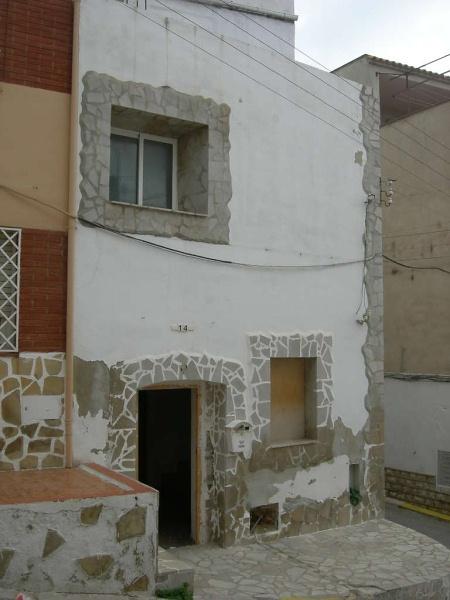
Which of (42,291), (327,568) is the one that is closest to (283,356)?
(327,568)

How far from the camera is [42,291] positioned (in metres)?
7.93

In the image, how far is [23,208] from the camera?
7867 millimetres

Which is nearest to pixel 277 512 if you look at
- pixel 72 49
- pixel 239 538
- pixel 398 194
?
pixel 239 538

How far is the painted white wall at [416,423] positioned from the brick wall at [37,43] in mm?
9434

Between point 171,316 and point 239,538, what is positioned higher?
point 171,316

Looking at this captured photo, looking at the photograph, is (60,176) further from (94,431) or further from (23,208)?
(94,431)

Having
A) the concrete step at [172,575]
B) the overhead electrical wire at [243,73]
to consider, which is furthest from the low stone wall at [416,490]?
the concrete step at [172,575]

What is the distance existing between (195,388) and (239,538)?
2108 mm

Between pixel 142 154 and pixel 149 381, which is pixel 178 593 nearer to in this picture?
pixel 149 381

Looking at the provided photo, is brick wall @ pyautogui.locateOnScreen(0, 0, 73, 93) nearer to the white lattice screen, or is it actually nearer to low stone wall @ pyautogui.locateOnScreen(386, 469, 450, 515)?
the white lattice screen

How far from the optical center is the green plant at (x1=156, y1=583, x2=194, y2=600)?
6801mm

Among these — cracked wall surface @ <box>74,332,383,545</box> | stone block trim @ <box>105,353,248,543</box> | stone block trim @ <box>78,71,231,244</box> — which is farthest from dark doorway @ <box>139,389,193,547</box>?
stone block trim @ <box>78,71,231,244</box>

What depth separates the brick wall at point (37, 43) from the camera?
Result: 7.91 meters

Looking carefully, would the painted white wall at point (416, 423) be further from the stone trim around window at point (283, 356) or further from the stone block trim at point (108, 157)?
the stone block trim at point (108, 157)
